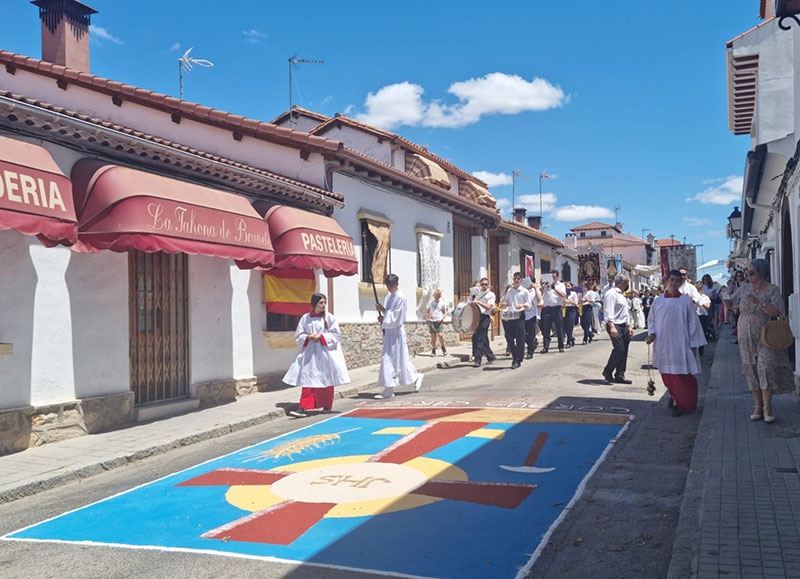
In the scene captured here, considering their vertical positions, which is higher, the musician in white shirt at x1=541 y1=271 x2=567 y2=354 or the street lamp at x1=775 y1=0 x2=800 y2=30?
the street lamp at x1=775 y1=0 x2=800 y2=30

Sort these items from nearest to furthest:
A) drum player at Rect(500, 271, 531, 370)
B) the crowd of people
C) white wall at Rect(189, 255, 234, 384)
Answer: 1. the crowd of people
2. white wall at Rect(189, 255, 234, 384)
3. drum player at Rect(500, 271, 531, 370)

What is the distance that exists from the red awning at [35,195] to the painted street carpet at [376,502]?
280cm

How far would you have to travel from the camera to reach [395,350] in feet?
36.6

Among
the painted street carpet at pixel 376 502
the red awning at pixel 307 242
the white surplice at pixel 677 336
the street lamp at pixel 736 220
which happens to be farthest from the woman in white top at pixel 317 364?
the street lamp at pixel 736 220

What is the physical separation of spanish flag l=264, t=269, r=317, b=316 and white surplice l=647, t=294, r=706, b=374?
6.24 m

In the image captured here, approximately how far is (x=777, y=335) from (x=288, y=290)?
7.83 m

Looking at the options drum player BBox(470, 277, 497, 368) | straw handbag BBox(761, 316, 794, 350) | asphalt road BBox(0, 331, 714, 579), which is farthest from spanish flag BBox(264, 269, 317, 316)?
straw handbag BBox(761, 316, 794, 350)

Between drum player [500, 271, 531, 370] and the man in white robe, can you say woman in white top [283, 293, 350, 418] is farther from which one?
drum player [500, 271, 531, 370]

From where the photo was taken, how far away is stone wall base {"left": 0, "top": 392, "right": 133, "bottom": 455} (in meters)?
7.55

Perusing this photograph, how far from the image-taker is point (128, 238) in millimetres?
8102

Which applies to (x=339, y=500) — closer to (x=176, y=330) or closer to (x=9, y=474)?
(x=9, y=474)

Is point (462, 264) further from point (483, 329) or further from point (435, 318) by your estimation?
point (483, 329)

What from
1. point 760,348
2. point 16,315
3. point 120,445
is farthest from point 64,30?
point 760,348

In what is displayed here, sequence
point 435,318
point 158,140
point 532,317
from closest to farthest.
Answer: point 158,140 → point 532,317 → point 435,318
